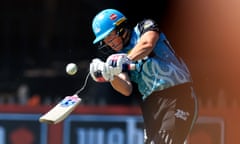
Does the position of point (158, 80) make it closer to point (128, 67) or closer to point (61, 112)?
point (128, 67)

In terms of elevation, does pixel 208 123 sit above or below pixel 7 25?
below

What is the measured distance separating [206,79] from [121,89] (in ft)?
7.04

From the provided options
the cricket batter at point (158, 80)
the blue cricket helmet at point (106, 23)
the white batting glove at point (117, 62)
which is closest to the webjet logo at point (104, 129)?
the cricket batter at point (158, 80)

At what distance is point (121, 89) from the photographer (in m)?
4.86

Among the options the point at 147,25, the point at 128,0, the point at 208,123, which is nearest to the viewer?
the point at 147,25

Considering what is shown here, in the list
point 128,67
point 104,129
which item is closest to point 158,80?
point 128,67

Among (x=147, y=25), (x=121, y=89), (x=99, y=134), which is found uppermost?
(x=147, y=25)

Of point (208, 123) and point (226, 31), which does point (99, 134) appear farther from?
point (226, 31)

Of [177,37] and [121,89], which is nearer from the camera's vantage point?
[121,89]

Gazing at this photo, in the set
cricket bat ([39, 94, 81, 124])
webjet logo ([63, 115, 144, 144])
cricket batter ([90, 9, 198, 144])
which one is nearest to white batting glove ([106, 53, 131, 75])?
cricket batter ([90, 9, 198, 144])

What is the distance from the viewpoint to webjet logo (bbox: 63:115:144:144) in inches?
265

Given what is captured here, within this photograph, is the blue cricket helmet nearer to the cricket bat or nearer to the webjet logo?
the cricket bat

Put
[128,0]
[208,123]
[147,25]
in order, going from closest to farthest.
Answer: [147,25]
[208,123]
[128,0]

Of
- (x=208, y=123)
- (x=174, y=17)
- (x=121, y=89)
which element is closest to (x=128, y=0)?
(x=174, y=17)
